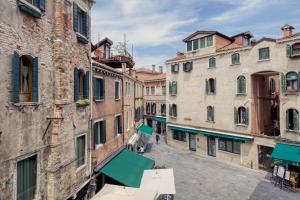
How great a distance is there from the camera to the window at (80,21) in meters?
10.8

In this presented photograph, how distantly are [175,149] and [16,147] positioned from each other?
27.8m

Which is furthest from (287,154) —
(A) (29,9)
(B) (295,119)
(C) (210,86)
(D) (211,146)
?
(A) (29,9)

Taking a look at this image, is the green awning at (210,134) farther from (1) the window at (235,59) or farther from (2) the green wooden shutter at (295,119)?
(1) the window at (235,59)

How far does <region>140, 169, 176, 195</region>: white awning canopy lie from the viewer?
43.5 ft

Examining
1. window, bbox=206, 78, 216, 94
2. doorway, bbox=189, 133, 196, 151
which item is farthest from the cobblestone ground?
window, bbox=206, 78, 216, 94

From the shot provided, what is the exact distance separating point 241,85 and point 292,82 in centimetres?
500

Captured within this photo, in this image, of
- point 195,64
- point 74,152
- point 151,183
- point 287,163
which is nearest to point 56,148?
point 74,152

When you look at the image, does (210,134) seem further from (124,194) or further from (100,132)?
(124,194)

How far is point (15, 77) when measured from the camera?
693 cm

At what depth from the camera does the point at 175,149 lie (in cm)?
3347

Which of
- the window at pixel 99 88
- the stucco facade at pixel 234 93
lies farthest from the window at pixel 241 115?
the window at pixel 99 88

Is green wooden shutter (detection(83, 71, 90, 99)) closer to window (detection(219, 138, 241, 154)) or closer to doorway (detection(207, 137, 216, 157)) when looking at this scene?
window (detection(219, 138, 241, 154))

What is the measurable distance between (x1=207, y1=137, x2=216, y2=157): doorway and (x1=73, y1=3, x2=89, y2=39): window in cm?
2143

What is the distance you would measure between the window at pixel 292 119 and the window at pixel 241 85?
4.94 metres
